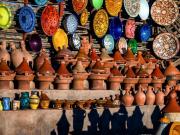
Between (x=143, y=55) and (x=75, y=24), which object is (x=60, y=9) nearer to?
(x=75, y=24)

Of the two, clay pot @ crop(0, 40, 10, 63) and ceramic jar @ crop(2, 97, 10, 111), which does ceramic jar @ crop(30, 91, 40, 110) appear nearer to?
ceramic jar @ crop(2, 97, 10, 111)

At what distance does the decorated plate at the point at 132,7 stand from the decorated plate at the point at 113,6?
1.11ft

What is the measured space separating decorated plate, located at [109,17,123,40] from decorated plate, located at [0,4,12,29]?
358 centimetres

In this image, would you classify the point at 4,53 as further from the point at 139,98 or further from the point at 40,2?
the point at 139,98

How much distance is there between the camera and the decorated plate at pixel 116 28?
13.1 m

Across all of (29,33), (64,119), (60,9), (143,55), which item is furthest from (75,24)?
(64,119)

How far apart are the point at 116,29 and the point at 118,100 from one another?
344cm

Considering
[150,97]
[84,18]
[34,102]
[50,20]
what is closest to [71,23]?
[84,18]

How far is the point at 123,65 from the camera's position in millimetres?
12109

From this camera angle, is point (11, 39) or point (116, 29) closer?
point (11, 39)

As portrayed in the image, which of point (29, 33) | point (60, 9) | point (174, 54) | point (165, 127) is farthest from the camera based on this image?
point (174, 54)

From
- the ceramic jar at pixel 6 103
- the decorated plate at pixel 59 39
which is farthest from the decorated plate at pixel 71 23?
the ceramic jar at pixel 6 103

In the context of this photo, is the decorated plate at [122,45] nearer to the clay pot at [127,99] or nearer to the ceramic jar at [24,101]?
the clay pot at [127,99]

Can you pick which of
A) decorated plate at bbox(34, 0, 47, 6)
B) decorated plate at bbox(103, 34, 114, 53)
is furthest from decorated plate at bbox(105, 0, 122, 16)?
decorated plate at bbox(34, 0, 47, 6)
